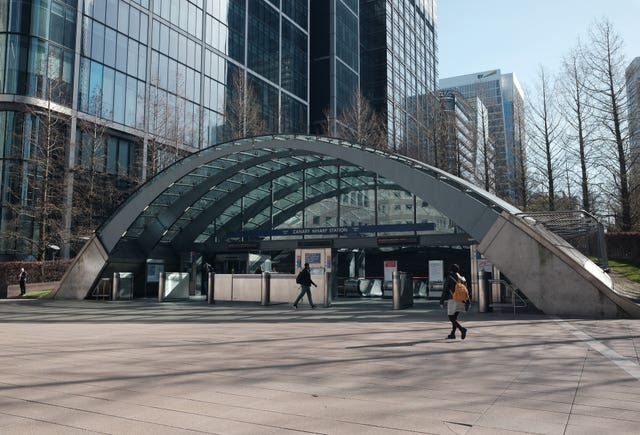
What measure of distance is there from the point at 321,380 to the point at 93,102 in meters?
37.8

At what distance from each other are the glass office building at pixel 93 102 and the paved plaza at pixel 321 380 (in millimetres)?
24573

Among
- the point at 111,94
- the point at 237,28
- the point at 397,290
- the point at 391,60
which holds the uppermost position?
the point at 391,60

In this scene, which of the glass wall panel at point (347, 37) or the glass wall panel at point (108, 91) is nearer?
Answer: the glass wall panel at point (108, 91)

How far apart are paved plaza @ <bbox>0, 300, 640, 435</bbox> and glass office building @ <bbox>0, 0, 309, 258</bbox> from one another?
80.6ft

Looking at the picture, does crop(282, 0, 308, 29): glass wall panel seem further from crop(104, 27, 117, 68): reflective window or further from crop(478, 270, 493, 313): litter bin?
crop(478, 270, 493, 313): litter bin

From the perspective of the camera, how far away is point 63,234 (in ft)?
103

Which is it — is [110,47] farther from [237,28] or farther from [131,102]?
[237,28]

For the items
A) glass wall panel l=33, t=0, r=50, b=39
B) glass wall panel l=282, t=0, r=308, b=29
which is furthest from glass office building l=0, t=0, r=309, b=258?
glass wall panel l=282, t=0, r=308, b=29

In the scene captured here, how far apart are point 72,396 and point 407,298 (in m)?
14.5

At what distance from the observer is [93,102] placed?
3847 cm

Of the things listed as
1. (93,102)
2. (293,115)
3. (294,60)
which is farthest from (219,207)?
(294,60)

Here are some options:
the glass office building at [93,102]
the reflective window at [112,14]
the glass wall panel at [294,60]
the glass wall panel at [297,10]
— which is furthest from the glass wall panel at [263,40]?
the reflective window at [112,14]

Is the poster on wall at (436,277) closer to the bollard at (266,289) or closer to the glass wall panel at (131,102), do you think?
the bollard at (266,289)

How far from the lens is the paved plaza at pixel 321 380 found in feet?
14.6
